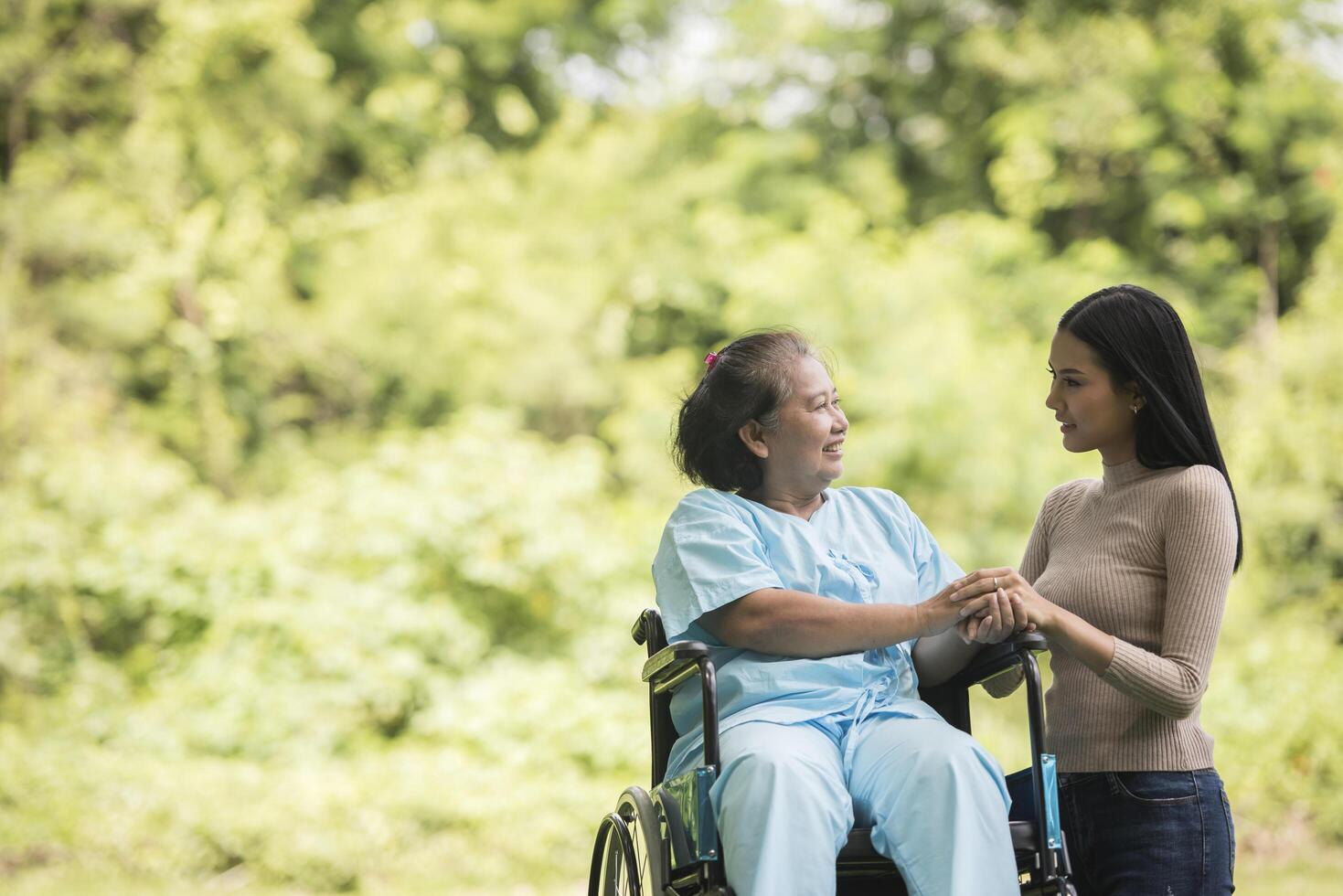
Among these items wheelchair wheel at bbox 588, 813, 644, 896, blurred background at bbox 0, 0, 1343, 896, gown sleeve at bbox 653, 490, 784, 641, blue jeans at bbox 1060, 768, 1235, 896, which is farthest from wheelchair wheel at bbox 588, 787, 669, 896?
blurred background at bbox 0, 0, 1343, 896

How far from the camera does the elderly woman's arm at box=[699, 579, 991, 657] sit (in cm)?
182

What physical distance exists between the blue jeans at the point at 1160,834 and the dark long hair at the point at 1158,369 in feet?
1.01

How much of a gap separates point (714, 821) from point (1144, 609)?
64 cm

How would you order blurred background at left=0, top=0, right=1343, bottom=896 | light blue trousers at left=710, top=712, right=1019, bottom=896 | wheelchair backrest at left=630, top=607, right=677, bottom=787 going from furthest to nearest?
1. blurred background at left=0, top=0, right=1343, bottom=896
2. wheelchair backrest at left=630, top=607, right=677, bottom=787
3. light blue trousers at left=710, top=712, right=1019, bottom=896

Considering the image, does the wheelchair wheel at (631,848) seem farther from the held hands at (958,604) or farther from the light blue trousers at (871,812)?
the held hands at (958,604)

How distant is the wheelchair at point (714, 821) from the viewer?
66.4 inches

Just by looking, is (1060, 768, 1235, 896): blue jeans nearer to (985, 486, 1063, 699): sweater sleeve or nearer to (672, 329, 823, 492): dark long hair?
(985, 486, 1063, 699): sweater sleeve

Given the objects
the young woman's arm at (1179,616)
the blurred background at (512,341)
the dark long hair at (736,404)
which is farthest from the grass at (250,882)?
the young woman's arm at (1179,616)

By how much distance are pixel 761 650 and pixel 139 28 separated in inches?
253

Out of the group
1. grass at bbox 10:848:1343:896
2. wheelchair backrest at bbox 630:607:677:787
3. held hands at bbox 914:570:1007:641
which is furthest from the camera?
grass at bbox 10:848:1343:896

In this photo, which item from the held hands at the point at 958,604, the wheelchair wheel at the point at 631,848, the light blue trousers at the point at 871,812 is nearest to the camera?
the light blue trousers at the point at 871,812

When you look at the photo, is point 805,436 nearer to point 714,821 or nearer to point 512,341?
point 714,821

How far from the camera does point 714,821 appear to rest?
67.9 inches

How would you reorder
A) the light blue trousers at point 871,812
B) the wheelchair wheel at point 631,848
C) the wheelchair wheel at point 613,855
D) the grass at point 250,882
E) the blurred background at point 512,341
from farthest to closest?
the blurred background at point 512,341
the grass at point 250,882
the wheelchair wheel at point 613,855
the wheelchair wheel at point 631,848
the light blue trousers at point 871,812
